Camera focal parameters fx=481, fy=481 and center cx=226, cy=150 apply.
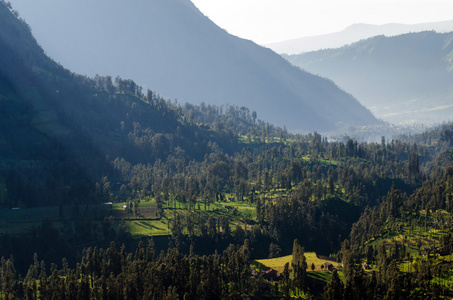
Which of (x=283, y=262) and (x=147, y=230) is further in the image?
(x=147, y=230)

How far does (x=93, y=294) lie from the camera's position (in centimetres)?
12388

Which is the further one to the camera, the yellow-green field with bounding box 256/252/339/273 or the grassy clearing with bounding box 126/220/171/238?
the grassy clearing with bounding box 126/220/171/238

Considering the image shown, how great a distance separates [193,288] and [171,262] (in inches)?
465

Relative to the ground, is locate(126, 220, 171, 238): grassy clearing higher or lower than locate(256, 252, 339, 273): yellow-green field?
higher

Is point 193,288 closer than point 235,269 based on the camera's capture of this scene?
Yes

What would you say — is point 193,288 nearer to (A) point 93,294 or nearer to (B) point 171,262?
(B) point 171,262

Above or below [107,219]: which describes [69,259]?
below

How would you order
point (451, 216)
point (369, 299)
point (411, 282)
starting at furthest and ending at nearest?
point (451, 216)
point (411, 282)
point (369, 299)

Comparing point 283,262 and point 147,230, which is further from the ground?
point 147,230

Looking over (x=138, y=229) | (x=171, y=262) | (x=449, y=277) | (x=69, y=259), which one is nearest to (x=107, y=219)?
(x=138, y=229)

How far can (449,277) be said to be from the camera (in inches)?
5118

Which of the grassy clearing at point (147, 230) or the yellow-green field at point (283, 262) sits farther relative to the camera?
the grassy clearing at point (147, 230)

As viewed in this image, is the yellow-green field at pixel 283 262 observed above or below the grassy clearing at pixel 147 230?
below

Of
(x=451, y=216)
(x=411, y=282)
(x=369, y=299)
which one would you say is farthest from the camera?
(x=451, y=216)
